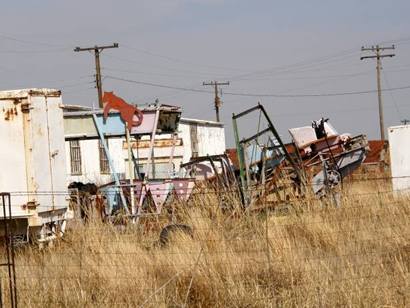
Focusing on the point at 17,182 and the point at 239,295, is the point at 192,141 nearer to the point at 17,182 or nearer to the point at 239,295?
the point at 17,182

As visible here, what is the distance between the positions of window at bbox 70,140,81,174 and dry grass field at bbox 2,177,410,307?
23.5 m

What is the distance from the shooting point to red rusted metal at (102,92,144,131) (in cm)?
1508

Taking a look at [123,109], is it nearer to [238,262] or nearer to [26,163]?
[26,163]

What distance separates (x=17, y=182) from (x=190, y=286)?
4.55 m

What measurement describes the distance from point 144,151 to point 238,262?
56.8 feet

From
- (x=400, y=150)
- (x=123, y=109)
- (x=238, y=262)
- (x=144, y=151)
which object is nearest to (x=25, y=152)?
(x=123, y=109)

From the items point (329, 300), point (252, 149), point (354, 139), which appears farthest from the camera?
point (354, 139)

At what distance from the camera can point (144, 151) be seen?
26031mm

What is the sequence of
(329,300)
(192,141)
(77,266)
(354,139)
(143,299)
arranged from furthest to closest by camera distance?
(192,141), (354,139), (77,266), (143,299), (329,300)

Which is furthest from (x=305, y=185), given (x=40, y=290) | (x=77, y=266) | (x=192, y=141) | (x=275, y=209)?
(x=192, y=141)

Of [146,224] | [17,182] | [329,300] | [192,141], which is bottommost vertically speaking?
[329,300]

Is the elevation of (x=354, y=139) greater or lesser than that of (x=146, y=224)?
greater

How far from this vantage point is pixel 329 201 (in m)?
11.6

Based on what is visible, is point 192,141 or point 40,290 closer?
point 40,290
